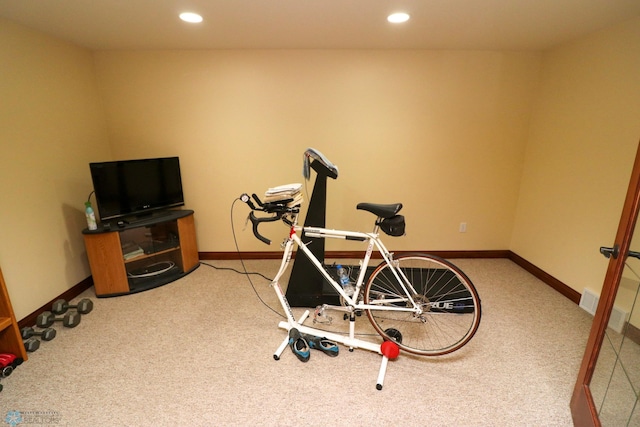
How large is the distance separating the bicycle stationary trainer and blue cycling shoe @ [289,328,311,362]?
3cm

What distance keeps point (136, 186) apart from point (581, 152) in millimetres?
4026

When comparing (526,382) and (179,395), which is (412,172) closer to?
(526,382)

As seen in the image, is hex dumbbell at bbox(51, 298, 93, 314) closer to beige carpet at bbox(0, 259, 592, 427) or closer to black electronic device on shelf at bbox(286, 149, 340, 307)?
beige carpet at bbox(0, 259, 592, 427)

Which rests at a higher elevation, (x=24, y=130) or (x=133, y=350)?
(x=24, y=130)

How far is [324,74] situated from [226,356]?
2648mm

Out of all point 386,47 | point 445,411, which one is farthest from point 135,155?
point 445,411

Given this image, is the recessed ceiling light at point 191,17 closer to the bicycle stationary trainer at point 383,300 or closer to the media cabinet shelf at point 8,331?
the bicycle stationary trainer at point 383,300

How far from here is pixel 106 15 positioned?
1980 millimetres

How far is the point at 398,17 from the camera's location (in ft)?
6.68

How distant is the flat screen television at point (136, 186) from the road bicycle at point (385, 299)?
152 cm

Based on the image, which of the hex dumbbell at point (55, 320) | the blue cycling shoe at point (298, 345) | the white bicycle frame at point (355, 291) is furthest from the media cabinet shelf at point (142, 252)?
the blue cycling shoe at point (298, 345)

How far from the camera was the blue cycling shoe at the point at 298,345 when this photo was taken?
1.88 meters

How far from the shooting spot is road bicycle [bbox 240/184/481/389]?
1825 mm

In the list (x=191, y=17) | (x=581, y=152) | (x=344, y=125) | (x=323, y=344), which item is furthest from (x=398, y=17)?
(x=323, y=344)
